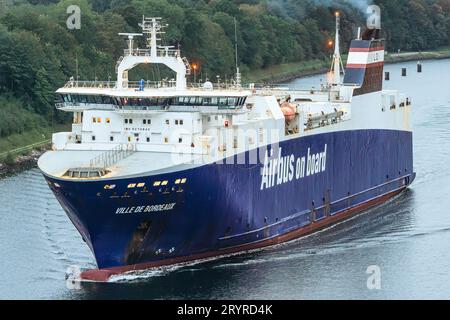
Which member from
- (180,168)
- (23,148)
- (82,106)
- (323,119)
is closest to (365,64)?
(323,119)

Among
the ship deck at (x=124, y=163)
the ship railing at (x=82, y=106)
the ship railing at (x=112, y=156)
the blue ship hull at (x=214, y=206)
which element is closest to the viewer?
the ship deck at (x=124, y=163)

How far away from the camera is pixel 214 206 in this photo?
184 feet

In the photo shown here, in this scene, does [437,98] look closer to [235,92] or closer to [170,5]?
[170,5]

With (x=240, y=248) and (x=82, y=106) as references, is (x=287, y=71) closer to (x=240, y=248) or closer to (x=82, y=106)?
(x=240, y=248)

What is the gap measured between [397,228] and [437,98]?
50.6 m

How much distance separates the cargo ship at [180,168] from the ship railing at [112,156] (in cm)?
4

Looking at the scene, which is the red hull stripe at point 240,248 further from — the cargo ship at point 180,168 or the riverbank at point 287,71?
the riverbank at point 287,71

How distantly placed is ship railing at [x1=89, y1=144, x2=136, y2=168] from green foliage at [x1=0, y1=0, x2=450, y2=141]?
31.2 m

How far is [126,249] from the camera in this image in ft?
180

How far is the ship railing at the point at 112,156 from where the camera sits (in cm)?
5472

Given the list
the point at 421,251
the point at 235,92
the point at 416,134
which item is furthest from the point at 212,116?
the point at 416,134

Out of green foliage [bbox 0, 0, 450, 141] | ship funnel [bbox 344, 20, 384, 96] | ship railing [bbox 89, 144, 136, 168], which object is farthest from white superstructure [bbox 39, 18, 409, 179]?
green foliage [bbox 0, 0, 450, 141]

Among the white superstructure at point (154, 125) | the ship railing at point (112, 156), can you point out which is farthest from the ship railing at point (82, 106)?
the ship railing at point (112, 156)

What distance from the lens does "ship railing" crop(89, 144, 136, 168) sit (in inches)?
2154
